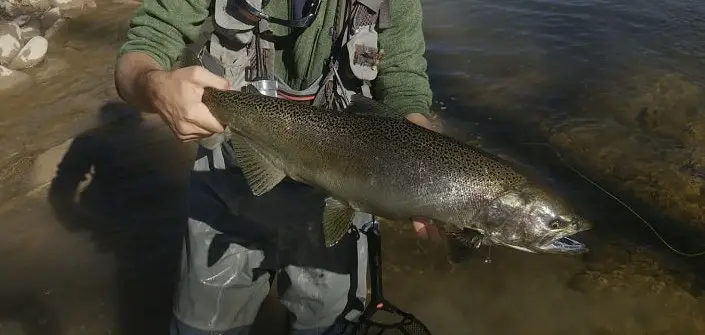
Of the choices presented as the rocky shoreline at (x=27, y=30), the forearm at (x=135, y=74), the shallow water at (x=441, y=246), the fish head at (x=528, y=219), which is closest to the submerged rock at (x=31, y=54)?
the rocky shoreline at (x=27, y=30)

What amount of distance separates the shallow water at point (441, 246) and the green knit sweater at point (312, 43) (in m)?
1.88

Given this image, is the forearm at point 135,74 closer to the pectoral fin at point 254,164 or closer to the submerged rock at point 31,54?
the pectoral fin at point 254,164

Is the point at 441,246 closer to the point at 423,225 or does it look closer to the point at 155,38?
the point at 423,225

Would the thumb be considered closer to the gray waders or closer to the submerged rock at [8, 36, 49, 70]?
the gray waders

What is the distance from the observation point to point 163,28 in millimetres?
2604

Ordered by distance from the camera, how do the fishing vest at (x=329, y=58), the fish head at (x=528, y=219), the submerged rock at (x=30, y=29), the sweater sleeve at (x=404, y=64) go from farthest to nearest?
the submerged rock at (x=30, y=29), the sweater sleeve at (x=404, y=64), the fishing vest at (x=329, y=58), the fish head at (x=528, y=219)

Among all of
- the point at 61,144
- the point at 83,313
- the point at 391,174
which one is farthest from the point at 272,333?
the point at 61,144

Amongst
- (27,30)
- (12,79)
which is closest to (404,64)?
(12,79)

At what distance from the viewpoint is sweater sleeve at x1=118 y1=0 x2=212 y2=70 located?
8.44ft

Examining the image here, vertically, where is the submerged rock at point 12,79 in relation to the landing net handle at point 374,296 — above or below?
below

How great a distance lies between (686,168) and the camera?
6.05m

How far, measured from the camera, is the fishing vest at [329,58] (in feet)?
8.88

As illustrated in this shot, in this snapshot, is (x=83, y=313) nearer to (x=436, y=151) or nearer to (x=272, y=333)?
(x=272, y=333)

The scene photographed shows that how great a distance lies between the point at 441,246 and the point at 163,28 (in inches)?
109
